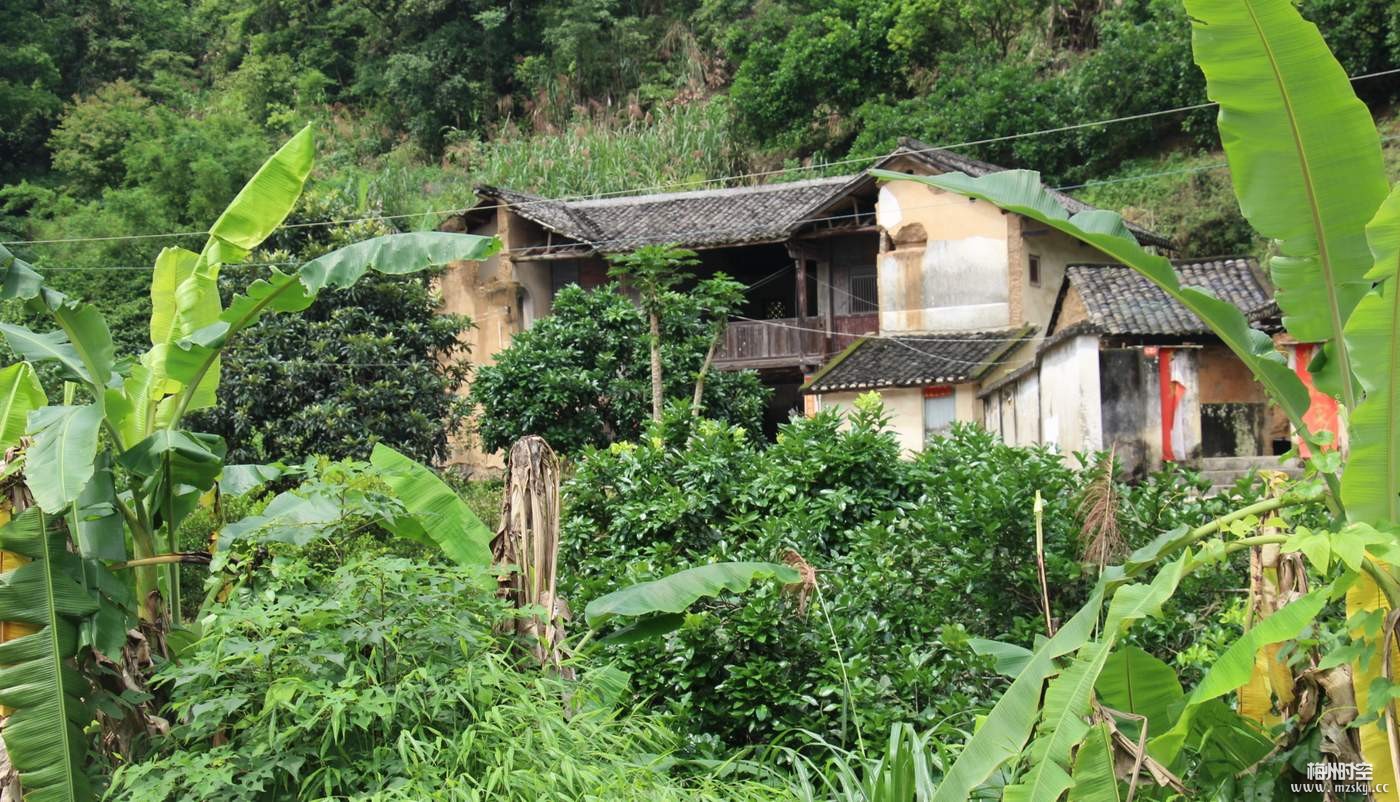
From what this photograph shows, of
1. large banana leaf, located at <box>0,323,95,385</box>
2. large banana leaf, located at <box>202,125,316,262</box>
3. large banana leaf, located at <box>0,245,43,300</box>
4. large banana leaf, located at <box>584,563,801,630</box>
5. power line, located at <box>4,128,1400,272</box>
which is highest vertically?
power line, located at <box>4,128,1400,272</box>

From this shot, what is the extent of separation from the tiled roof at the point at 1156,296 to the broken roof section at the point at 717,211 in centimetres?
542

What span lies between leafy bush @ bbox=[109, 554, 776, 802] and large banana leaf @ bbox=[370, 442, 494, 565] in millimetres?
681

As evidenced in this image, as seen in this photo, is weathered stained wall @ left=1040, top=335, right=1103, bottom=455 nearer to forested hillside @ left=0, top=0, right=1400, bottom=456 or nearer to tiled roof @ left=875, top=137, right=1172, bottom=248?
tiled roof @ left=875, top=137, right=1172, bottom=248

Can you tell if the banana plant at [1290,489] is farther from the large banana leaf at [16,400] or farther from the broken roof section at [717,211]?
the broken roof section at [717,211]

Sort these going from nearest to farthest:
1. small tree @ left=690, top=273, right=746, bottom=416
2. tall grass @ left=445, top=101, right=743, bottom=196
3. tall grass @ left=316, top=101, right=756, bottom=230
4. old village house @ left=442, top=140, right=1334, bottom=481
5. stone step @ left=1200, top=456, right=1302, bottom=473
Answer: stone step @ left=1200, top=456, right=1302, bottom=473 < old village house @ left=442, top=140, right=1334, bottom=481 < small tree @ left=690, top=273, right=746, bottom=416 < tall grass @ left=316, top=101, right=756, bottom=230 < tall grass @ left=445, top=101, right=743, bottom=196

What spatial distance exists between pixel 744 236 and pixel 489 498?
7872 millimetres

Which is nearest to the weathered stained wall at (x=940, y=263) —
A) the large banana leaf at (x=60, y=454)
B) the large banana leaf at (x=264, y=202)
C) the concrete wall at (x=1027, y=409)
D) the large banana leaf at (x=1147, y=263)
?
the concrete wall at (x=1027, y=409)

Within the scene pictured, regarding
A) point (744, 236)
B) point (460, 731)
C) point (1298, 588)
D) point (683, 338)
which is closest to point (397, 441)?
point (683, 338)

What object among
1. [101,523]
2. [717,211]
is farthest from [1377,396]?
[717,211]

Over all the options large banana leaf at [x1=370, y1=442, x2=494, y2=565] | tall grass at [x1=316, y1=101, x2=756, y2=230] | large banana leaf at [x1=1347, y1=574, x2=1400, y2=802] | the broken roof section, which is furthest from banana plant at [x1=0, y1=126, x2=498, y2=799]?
tall grass at [x1=316, y1=101, x2=756, y2=230]

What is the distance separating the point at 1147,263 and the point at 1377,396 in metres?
0.81

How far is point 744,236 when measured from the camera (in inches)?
886

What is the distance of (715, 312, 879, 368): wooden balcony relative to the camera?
23438 mm

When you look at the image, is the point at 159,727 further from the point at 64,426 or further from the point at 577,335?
the point at 577,335
